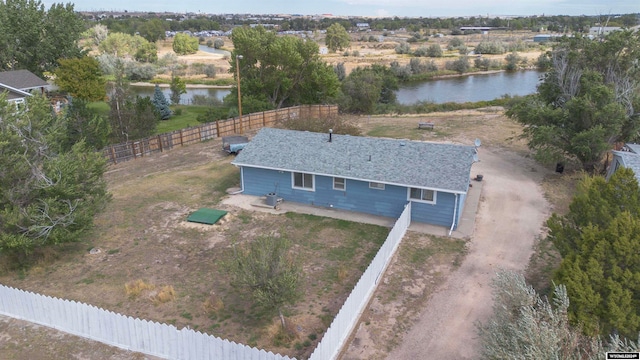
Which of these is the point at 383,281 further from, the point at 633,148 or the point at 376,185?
the point at 633,148

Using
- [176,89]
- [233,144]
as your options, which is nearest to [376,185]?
[233,144]

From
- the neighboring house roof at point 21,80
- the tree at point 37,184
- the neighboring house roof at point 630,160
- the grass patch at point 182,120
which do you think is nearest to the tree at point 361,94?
the grass patch at point 182,120

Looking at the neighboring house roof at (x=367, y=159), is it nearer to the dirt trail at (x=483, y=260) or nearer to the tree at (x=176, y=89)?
the dirt trail at (x=483, y=260)

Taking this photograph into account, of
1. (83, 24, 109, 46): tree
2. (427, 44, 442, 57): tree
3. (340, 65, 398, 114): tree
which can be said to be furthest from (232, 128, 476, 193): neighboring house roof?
(427, 44, 442, 57): tree

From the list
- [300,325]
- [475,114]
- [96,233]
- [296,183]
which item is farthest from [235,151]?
[475,114]

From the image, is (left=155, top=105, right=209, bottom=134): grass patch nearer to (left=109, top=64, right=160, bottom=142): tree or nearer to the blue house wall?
(left=109, top=64, right=160, bottom=142): tree

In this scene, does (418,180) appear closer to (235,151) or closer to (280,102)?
(235,151)
